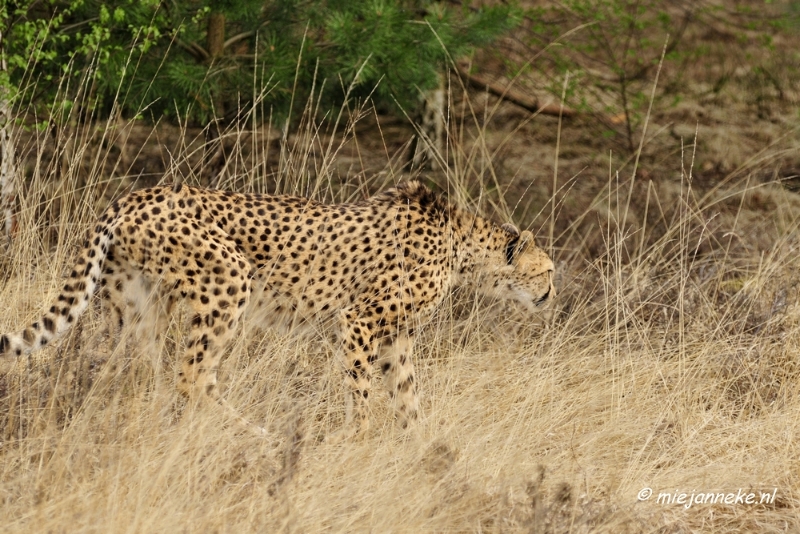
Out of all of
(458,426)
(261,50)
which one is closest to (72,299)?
(458,426)

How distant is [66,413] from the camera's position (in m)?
3.33

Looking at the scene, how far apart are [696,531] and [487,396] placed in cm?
106

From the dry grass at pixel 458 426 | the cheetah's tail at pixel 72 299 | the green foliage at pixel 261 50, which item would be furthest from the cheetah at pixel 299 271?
the green foliage at pixel 261 50

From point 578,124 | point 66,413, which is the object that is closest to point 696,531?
point 66,413

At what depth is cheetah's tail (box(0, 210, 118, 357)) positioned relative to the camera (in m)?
3.65

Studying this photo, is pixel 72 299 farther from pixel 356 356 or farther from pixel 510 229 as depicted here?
pixel 510 229

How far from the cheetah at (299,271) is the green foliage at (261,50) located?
4.36 ft

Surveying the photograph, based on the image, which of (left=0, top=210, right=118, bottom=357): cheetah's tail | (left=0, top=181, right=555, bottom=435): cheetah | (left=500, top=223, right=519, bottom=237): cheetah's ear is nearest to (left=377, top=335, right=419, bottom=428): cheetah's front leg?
(left=0, top=181, right=555, bottom=435): cheetah

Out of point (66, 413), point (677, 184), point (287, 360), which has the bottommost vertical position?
point (677, 184)

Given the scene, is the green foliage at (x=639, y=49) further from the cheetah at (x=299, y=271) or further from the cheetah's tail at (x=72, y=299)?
the cheetah's tail at (x=72, y=299)

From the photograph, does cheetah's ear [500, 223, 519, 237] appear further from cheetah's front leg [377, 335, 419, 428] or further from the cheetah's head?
cheetah's front leg [377, 335, 419, 428]

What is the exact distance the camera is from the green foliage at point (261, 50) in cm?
591

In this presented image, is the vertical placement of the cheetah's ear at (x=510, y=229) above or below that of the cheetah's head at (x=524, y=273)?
above

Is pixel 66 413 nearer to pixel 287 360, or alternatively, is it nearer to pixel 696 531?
pixel 287 360
